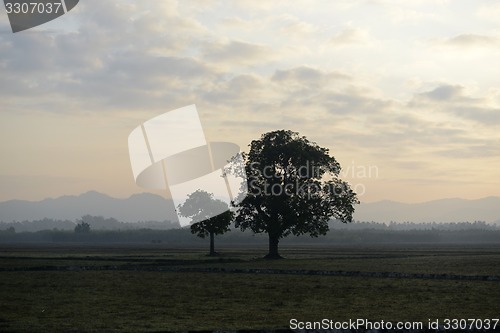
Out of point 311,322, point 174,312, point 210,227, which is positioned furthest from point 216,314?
point 210,227

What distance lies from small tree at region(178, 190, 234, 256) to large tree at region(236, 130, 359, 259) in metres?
15.5

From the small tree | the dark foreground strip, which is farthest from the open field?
the small tree

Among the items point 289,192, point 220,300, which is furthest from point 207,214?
point 220,300

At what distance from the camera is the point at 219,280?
165 ft

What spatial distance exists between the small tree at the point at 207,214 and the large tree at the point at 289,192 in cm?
1550

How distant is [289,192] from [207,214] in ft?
90.5

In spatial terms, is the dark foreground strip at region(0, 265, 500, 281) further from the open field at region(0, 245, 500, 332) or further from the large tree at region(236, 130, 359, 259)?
the large tree at region(236, 130, 359, 259)

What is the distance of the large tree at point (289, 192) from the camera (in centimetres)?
9312

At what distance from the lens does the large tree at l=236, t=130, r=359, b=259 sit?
9312 cm

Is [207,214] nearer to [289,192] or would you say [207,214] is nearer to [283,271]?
[289,192]

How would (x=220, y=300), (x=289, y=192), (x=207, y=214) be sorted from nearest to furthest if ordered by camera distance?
(x=220, y=300) < (x=289, y=192) < (x=207, y=214)

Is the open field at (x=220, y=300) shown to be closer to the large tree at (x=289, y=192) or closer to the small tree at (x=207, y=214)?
the large tree at (x=289, y=192)

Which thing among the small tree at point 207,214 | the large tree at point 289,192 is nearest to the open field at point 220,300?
the large tree at point 289,192

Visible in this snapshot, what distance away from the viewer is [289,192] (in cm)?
9462
